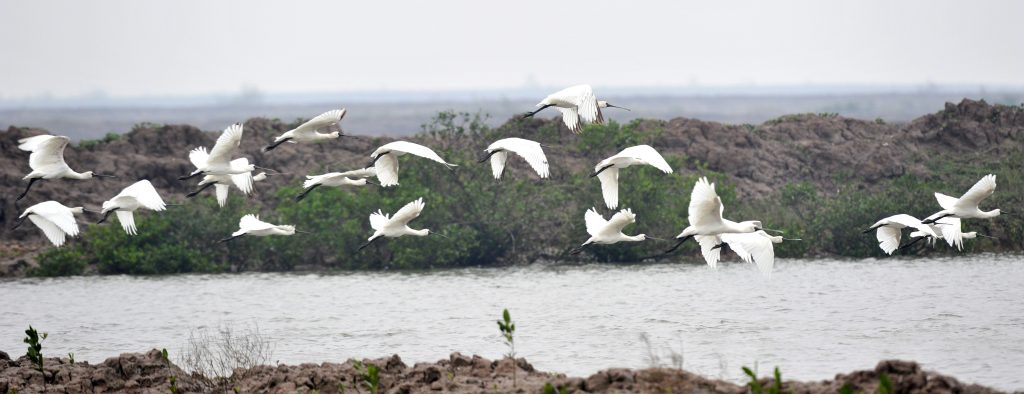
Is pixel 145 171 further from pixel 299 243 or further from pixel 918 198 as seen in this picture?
pixel 918 198

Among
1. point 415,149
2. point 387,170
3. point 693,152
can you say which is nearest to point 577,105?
point 415,149

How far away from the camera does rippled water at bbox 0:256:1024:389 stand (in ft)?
66.0

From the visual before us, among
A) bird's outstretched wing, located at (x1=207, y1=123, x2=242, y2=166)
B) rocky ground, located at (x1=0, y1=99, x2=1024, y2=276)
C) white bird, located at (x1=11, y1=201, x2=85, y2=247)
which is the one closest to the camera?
bird's outstretched wing, located at (x1=207, y1=123, x2=242, y2=166)

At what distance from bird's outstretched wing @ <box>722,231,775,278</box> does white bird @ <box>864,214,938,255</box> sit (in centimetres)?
234

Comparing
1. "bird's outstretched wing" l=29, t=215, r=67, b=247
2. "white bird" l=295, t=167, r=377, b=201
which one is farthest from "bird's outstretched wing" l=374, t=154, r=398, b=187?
"bird's outstretched wing" l=29, t=215, r=67, b=247

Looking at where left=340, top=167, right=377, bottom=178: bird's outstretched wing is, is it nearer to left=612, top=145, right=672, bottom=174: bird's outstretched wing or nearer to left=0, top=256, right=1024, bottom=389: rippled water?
left=0, top=256, right=1024, bottom=389: rippled water

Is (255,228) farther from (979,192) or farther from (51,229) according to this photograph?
(979,192)

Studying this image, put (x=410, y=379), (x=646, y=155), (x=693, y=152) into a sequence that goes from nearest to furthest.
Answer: (x=410, y=379)
(x=646, y=155)
(x=693, y=152)

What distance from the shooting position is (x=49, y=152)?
2247 cm

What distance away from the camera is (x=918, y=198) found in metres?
30.6

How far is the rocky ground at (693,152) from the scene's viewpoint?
36094 mm

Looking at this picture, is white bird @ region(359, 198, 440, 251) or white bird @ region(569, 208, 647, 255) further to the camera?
white bird @ region(359, 198, 440, 251)

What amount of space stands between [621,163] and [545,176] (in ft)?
5.88

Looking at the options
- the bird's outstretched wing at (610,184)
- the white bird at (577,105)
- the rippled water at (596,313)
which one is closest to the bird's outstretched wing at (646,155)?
the white bird at (577,105)
